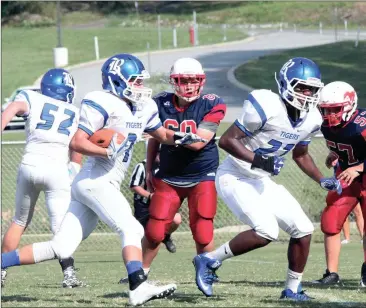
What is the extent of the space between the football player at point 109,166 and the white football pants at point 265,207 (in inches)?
30.4

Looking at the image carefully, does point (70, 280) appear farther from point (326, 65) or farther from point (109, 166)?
point (326, 65)

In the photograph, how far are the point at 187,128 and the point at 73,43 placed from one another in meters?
41.6

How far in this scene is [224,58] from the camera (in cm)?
4009

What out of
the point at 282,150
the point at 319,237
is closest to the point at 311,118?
the point at 282,150

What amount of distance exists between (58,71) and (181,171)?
1.36 m

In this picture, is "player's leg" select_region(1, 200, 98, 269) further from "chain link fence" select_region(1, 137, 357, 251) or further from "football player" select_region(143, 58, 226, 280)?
"chain link fence" select_region(1, 137, 357, 251)

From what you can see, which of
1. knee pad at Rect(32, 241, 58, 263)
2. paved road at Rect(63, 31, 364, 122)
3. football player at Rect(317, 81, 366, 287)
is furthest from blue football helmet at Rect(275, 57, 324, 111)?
paved road at Rect(63, 31, 364, 122)

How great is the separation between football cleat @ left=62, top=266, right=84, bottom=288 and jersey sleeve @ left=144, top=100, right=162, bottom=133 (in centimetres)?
170

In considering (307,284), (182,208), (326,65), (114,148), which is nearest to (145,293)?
(114,148)

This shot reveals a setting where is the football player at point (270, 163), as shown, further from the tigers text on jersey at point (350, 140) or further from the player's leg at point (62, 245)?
the tigers text on jersey at point (350, 140)

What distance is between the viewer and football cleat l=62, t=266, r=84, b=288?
8.18 meters

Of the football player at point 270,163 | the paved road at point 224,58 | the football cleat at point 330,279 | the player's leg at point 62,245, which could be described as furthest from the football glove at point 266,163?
the paved road at point 224,58

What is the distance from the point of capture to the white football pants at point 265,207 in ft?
22.9

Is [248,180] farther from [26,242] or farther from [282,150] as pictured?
[26,242]
